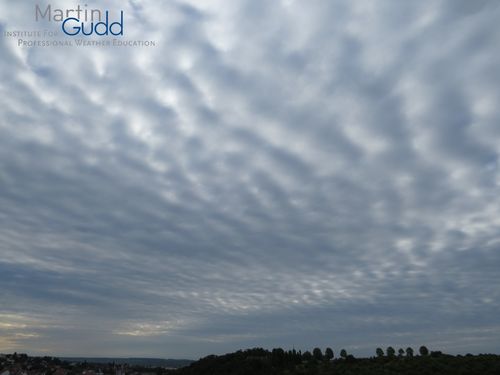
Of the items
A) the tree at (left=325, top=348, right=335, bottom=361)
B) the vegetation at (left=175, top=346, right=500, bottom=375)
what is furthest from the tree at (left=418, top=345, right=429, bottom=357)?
the tree at (left=325, top=348, right=335, bottom=361)

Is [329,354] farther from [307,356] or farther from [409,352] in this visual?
[409,352]

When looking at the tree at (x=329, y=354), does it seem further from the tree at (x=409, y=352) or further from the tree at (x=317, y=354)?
the tree at (x=409, y=352)

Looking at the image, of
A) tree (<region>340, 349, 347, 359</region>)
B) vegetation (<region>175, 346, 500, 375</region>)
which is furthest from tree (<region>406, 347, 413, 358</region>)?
tree (<region>340, 349, 347, 359</region>)

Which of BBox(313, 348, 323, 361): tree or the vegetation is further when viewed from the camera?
BBox(313, 348, 323, 361): tree

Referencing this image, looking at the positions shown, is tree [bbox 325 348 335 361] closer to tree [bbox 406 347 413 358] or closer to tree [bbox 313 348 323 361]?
tree [bbox 313 348 323 361]

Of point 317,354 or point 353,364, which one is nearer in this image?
point 353,364

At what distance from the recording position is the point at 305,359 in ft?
→ 282

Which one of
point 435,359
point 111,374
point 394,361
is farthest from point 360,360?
point 111,374

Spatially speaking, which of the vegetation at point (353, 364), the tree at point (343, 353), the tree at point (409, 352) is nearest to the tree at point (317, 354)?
the vegetation at point (353, 364)

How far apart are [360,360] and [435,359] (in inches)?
488

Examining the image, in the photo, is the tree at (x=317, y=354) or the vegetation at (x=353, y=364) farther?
the tree at (x=317, y=354)

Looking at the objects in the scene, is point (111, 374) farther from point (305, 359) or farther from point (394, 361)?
point (394, 361)

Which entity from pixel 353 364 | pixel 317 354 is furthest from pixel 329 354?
pixel 353 364

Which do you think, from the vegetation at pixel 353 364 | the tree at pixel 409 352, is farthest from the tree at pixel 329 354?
the tree at pixel 409 352
